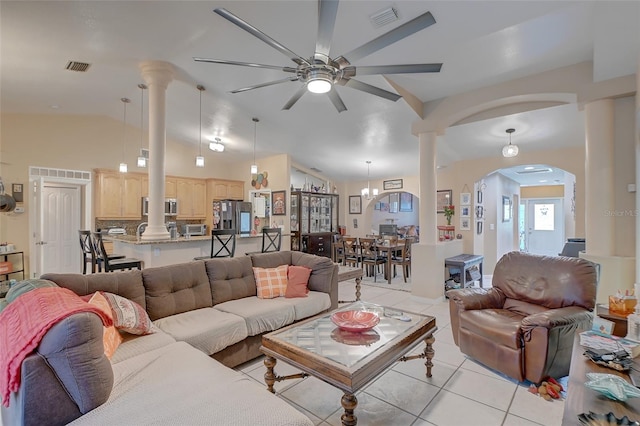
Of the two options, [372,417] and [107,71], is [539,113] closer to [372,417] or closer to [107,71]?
[372,417]

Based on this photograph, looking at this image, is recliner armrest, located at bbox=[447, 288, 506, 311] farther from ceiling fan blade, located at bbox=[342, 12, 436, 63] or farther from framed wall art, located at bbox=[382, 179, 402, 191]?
framed wall art, located at bbox=[382, 179, 402, 191]

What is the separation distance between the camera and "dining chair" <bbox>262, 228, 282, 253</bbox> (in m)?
5.07

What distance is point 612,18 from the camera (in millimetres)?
2570

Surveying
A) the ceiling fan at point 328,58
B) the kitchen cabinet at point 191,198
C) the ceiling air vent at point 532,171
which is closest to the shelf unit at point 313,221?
the kitchen cabinet at point 191,198

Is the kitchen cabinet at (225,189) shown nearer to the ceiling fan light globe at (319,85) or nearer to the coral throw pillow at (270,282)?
the coral throw pillow at (270,282)

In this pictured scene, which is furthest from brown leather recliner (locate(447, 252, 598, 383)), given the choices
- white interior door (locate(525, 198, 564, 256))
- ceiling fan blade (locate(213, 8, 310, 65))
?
white interior door (locate(525, 198, 564, 256))

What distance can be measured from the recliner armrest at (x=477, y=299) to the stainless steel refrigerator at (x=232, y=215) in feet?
17.9

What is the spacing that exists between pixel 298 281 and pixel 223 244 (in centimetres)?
176

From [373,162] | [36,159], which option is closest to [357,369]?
[373,162]

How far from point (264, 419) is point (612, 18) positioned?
3893mm

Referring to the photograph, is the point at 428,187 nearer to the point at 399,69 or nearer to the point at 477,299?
the point at 477,299

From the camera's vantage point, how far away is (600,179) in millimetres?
3393

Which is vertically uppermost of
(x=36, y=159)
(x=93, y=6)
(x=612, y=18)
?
(x=93, y=6)

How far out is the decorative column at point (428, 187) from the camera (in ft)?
15.0
